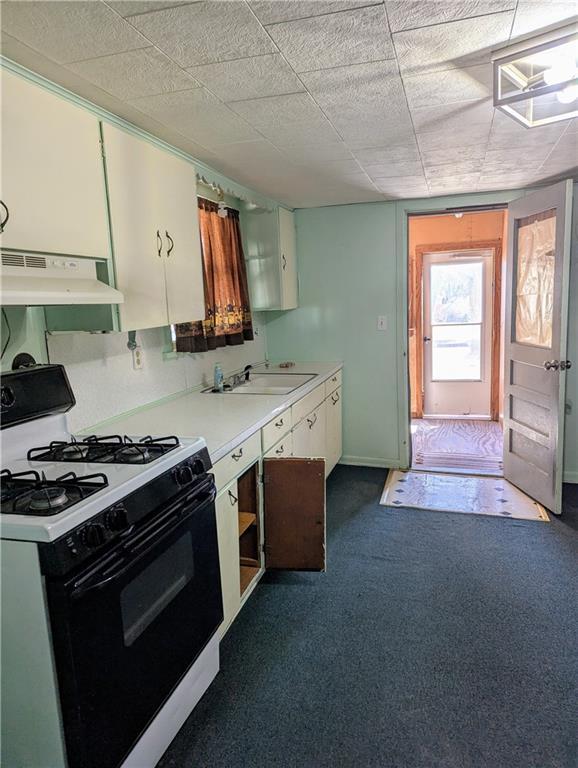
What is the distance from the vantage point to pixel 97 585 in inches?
50.3

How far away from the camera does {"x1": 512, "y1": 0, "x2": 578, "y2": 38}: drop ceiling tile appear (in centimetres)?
135

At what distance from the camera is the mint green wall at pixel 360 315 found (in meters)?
4.03

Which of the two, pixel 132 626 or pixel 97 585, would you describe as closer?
pixel 97 585

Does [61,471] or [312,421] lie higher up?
[61,471]

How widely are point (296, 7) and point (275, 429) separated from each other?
1794 millimetres

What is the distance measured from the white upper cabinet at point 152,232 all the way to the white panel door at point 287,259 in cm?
145

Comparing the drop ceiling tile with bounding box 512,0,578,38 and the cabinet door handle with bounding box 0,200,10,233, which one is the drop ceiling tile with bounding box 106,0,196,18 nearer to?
the cabinet door handle with bounding box 0,200,10,233

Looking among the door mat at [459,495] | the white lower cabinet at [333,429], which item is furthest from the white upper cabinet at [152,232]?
the door mat at [459,495]

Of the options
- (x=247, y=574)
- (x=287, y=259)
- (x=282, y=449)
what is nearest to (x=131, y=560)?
(x=247, y=574)

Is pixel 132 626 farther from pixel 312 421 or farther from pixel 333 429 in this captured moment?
pixel 333 429

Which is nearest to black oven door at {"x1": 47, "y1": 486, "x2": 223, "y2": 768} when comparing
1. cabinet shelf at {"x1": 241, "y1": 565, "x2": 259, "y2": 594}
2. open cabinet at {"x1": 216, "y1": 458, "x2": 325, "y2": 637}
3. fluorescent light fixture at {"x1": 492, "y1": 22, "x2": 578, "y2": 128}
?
cabinet shelf at {"x1": 241, "y1": 565, "x2": 259, "y2": 594}

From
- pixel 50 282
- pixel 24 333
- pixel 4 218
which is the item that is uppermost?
pixel 4 218

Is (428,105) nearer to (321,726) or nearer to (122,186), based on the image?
(122,186)

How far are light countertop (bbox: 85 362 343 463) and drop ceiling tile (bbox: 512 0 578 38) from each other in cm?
169
